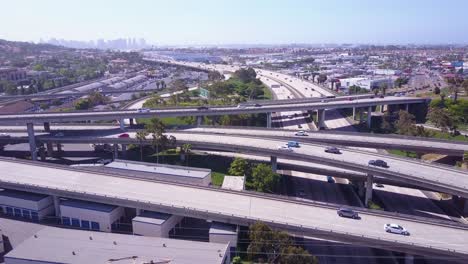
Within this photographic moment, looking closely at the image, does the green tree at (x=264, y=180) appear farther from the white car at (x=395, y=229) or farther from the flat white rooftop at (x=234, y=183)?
the white car at (x=395, y=229)

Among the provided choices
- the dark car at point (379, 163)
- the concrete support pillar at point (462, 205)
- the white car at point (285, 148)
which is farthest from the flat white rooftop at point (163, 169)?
the concrete support pillar at point (462, 205)

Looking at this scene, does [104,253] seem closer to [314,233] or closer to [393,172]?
[314,233]

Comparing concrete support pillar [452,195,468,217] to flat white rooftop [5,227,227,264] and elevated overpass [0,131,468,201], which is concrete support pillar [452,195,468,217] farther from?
flat white rooftop [5,227,227,264]

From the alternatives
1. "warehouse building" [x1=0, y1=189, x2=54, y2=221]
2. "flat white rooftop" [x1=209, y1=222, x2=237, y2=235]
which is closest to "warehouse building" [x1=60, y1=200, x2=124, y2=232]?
"warehouse building" [x1=0, y1=189, x2=54, y2=221]

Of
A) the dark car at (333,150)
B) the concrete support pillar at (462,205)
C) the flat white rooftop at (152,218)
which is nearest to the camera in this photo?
the flat white rooftop at (152,218)

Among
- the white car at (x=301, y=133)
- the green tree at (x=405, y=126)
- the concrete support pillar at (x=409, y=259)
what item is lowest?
the concrete support pillar at (x=409, y=259)

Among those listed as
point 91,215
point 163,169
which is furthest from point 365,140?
point 91,215
